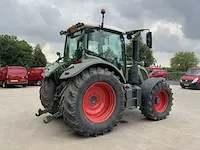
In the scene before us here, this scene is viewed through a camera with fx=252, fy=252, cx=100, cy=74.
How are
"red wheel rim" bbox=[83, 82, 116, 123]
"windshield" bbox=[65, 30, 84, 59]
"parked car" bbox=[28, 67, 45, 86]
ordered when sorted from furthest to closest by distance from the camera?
1. "parked car" bbox=[28, 67, 45, 86]
2. "windshield" bbox=[65, 30, 84, 59]
3. "red wheel rim" bbox=[83, 82, 116, 123]

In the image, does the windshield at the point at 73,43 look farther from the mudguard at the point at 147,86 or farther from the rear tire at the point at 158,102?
the rear tire at the point at 158,102

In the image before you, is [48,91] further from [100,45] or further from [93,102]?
[100,45]

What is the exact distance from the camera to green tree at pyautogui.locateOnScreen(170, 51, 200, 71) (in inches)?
2131

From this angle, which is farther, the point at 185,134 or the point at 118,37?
the point at 118,37

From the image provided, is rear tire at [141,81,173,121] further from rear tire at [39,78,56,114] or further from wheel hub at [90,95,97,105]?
rear tire at [39,78,56,114]

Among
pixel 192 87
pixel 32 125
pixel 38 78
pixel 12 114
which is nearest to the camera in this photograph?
pixel 32 125

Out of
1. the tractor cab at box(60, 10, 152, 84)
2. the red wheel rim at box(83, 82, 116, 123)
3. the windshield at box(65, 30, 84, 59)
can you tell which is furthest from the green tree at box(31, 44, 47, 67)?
the red wheel rim at box(83, 82, 116, 123)

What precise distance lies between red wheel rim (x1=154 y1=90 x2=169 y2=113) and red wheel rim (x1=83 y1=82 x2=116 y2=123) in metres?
1.69

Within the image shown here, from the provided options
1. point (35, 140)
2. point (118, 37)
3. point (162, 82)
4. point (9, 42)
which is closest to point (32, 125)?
point (35, 140)

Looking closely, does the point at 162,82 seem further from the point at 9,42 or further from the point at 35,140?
the point at 9,42

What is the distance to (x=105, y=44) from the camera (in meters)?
5.97

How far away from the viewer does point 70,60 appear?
639cm

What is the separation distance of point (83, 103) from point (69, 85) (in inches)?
18.2

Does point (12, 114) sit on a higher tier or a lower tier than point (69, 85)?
lower
